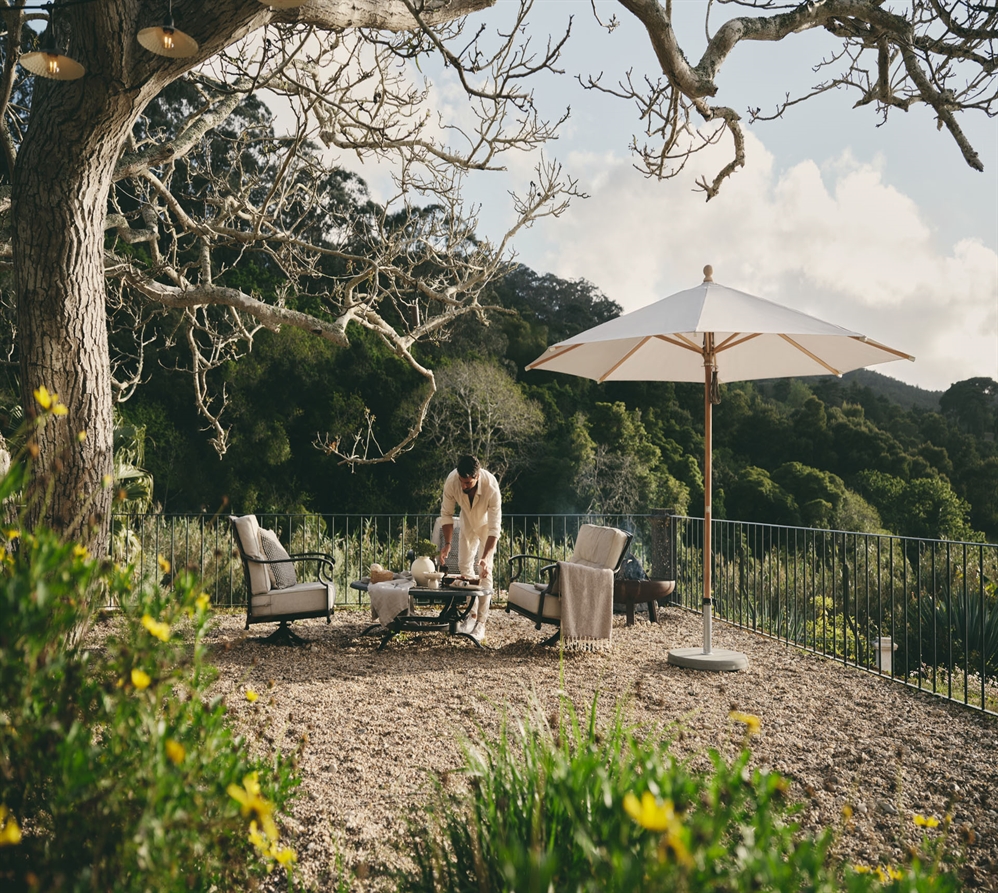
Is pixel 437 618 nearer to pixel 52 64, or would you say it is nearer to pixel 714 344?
pixel 714 344

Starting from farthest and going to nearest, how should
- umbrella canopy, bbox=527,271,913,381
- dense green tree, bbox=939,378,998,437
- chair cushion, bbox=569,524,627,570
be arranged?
1. dense green tree, bbox=939,378,998,437
2. chair cushion, bbox=569,524,627,570
3. umbrella canopy, bbox=527,271,913,381

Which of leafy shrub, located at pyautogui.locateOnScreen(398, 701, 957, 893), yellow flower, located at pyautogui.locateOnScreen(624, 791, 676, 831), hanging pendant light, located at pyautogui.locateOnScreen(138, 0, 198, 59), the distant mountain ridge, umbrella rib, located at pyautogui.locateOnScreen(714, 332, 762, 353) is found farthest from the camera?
the distant mountain ridge

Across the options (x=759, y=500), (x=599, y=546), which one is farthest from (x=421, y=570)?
(x=759, y=500)

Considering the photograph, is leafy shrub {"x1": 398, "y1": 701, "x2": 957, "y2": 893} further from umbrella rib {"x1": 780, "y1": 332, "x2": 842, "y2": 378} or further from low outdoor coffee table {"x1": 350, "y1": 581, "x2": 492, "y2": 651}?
umbrella rib {"x1": 780, "y1": 332, "x2": 842, "y2": 378}

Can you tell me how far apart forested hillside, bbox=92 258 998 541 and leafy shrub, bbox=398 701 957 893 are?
16.0 meters

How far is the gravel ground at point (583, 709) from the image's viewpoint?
Answer: 2.64 meters

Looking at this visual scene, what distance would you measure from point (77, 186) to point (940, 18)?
4.98 metres

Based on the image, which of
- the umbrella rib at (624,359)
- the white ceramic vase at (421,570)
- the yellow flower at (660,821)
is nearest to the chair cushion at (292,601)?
the white ceramic vase at (421,570)

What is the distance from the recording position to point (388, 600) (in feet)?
18.8

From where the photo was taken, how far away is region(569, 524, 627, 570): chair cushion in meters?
5.82

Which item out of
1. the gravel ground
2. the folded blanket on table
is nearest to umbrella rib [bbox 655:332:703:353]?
the gravel ground

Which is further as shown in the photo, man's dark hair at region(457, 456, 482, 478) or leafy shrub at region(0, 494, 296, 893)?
man's dark hair at region(457, 456, 482, 478)

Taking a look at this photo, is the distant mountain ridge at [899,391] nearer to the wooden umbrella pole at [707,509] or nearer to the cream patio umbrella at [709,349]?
the cream patio umbrella at [709,349]

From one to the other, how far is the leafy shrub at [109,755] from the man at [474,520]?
405 cm
